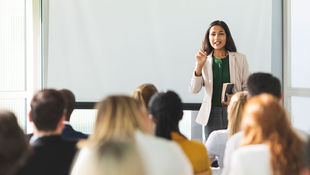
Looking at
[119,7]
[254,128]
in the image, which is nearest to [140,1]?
[119,7]

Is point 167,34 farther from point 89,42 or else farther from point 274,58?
point 274,58

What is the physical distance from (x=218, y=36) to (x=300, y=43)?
6.15 ft

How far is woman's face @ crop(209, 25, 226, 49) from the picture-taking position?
4035 mm

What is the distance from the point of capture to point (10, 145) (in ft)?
5.78

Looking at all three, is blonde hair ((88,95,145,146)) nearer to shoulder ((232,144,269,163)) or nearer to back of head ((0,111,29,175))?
back of head ((0,111,29,175))

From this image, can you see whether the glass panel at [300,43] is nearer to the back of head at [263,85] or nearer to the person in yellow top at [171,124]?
the back of head at [263,85]

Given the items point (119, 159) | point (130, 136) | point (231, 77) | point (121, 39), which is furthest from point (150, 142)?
point (121, 39)

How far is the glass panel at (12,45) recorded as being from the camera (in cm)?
546

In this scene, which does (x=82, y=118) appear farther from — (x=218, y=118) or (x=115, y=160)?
(x=115, y=160)

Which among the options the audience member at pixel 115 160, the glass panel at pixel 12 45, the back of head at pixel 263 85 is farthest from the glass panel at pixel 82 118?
the audience member at pixel 115 160

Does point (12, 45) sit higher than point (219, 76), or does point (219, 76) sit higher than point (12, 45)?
point (12, 45)

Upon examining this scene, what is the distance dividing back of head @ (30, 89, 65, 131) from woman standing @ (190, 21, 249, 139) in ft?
6.60

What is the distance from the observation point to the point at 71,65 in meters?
5.48

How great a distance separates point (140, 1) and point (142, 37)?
1.42 feet
